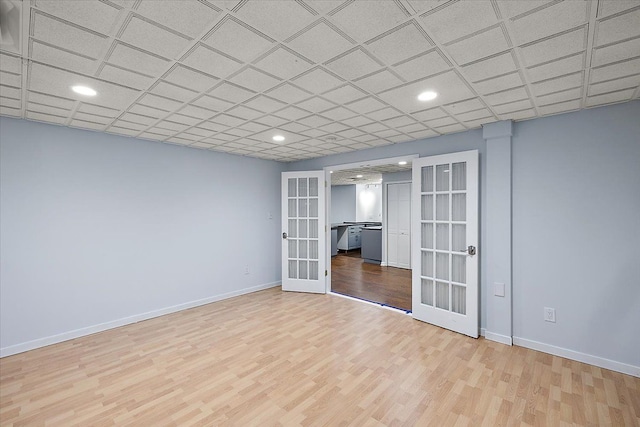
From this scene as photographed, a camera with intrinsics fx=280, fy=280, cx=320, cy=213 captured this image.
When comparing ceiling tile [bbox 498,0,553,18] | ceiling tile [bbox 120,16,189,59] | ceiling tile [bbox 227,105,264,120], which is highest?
ceiling tile [bbox 227,105,264,120]

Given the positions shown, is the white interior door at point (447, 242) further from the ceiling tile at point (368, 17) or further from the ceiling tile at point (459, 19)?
the ceiling tile at point (368, 17)

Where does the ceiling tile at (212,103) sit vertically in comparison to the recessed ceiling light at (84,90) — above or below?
above

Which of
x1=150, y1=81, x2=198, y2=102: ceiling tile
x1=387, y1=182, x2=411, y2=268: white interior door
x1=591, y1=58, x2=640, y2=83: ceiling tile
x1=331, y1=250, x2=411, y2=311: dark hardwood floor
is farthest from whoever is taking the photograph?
x1=387, y1=182, x2=411, y2=268: white interior door

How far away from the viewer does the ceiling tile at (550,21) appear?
1333 millimetres

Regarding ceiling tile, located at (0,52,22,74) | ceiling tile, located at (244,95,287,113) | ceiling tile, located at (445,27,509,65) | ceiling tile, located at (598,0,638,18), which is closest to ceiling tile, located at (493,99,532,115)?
ceiling tile, located at (445,27,509,65)

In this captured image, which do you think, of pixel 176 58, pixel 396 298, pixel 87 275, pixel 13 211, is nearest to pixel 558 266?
pixel 396 298

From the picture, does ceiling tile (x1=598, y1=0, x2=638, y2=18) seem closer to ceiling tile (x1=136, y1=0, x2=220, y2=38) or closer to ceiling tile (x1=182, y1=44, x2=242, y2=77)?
ceiling tile (x1=136, y1=0, x2=220, y2=38)

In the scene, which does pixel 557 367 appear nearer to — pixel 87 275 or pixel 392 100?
pixel 392 100

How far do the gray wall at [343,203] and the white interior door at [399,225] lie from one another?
3.63 meters

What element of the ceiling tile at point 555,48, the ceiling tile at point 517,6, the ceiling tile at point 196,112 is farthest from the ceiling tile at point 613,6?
the ceiling tile at point 196,112

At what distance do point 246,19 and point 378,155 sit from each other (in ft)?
10.5

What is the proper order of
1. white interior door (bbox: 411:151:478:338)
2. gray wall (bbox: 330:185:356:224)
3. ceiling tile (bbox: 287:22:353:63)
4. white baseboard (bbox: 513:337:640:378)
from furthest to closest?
1. gray wall (bbox: 330:185:356:224)
2. white interior door (bbox: 411:151:478:338)
3. white baseboard (bbox: 513:337:640:378)
4. ceiling tile (bbox: 287:22:353:63)

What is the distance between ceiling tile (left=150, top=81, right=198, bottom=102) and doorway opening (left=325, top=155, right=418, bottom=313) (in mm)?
2839

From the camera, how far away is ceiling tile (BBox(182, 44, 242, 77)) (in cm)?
172
